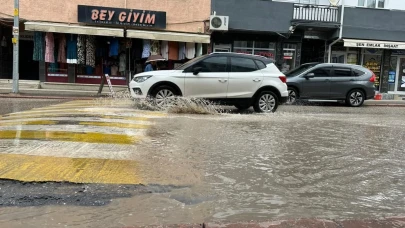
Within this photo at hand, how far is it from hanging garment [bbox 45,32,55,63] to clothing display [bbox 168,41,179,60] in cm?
514

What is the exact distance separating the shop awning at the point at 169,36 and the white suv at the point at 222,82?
671 cm

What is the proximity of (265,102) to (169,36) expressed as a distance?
24.5 ft

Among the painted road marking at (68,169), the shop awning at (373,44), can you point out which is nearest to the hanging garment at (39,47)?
the painted road marking at (68,169)

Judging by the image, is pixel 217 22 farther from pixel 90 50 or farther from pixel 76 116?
pixel 76 116

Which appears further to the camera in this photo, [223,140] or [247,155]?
[223,140]

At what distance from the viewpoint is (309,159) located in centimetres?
533

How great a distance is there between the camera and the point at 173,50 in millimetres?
17453

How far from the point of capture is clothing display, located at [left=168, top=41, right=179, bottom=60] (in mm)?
17370

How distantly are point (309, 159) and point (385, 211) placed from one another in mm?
1784

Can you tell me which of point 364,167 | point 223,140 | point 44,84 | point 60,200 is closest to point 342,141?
point 364,167

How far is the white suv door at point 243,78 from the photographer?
10164 millimetres

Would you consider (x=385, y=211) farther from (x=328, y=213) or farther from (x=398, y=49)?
(x=398, y=49)

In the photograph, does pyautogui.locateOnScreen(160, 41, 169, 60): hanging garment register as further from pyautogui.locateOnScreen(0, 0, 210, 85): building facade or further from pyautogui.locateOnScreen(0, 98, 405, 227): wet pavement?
pyautogui.locateOnScreen(0, 98, 405, 227): wet pavement

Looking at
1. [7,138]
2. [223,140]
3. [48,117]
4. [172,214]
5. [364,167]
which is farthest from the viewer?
[48,117]
